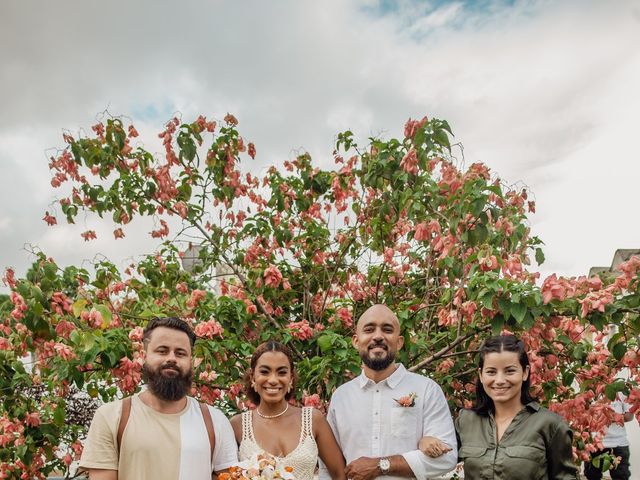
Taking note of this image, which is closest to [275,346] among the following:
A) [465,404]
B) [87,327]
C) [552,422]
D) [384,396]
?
[384,396]

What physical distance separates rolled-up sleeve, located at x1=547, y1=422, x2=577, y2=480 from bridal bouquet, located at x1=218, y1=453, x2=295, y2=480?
1.15 m

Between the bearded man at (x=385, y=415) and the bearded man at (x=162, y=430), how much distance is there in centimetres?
64

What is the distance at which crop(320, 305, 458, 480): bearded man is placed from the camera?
9.76ft

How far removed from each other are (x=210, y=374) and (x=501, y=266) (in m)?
2.21

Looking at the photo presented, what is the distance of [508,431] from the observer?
282cm

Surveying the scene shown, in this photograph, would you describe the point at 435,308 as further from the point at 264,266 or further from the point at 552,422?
the point at 552,422

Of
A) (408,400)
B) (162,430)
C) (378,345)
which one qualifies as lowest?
(162,430)

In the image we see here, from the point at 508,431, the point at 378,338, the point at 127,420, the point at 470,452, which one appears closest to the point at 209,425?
the point at 127,420

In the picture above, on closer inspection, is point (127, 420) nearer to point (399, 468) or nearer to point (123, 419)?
point (123, 419)

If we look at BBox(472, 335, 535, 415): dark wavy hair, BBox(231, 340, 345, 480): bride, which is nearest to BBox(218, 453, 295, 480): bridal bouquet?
BBox(231, 340, 345, 480): bride

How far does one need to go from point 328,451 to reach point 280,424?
0.27 m

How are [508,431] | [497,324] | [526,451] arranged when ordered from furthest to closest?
1. [497,324]
2. [508,431]
3. [526,451]

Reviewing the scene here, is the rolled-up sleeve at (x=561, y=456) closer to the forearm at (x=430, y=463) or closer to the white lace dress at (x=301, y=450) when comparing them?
the forearm at (x=430, y=463)

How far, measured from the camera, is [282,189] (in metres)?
5.62
